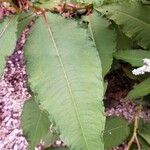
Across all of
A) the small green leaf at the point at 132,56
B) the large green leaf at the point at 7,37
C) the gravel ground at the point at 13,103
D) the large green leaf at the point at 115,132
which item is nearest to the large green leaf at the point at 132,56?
the small green leaf at the point at 132,56

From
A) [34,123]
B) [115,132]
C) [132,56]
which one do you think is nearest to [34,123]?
[34,123]

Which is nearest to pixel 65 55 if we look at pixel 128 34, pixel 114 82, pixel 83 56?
pixel 83 56

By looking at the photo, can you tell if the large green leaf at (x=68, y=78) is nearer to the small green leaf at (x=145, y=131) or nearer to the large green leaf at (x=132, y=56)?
the large green leaf at (x=132, y=56)

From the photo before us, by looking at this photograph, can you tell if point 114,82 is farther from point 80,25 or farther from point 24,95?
point 80,25

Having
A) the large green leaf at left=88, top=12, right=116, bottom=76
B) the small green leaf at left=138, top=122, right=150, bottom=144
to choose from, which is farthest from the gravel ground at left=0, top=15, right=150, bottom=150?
the large green leaf at left=88, top=12, right=116, bottom=76

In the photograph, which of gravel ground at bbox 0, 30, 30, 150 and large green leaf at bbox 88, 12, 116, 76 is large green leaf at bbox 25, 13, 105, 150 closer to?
large green leaf at bbox 88, 12, 116, 76

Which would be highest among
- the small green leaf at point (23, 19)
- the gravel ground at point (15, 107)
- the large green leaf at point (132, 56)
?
the small green leaf at point (23, 19)

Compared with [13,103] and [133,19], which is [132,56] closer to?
[133,19]

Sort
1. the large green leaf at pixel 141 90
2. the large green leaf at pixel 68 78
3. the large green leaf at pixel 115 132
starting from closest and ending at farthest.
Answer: the large green leaf at pixel 68 78
the large green leaf at pixel 141 90
the large green leaf at pixel 115 132
